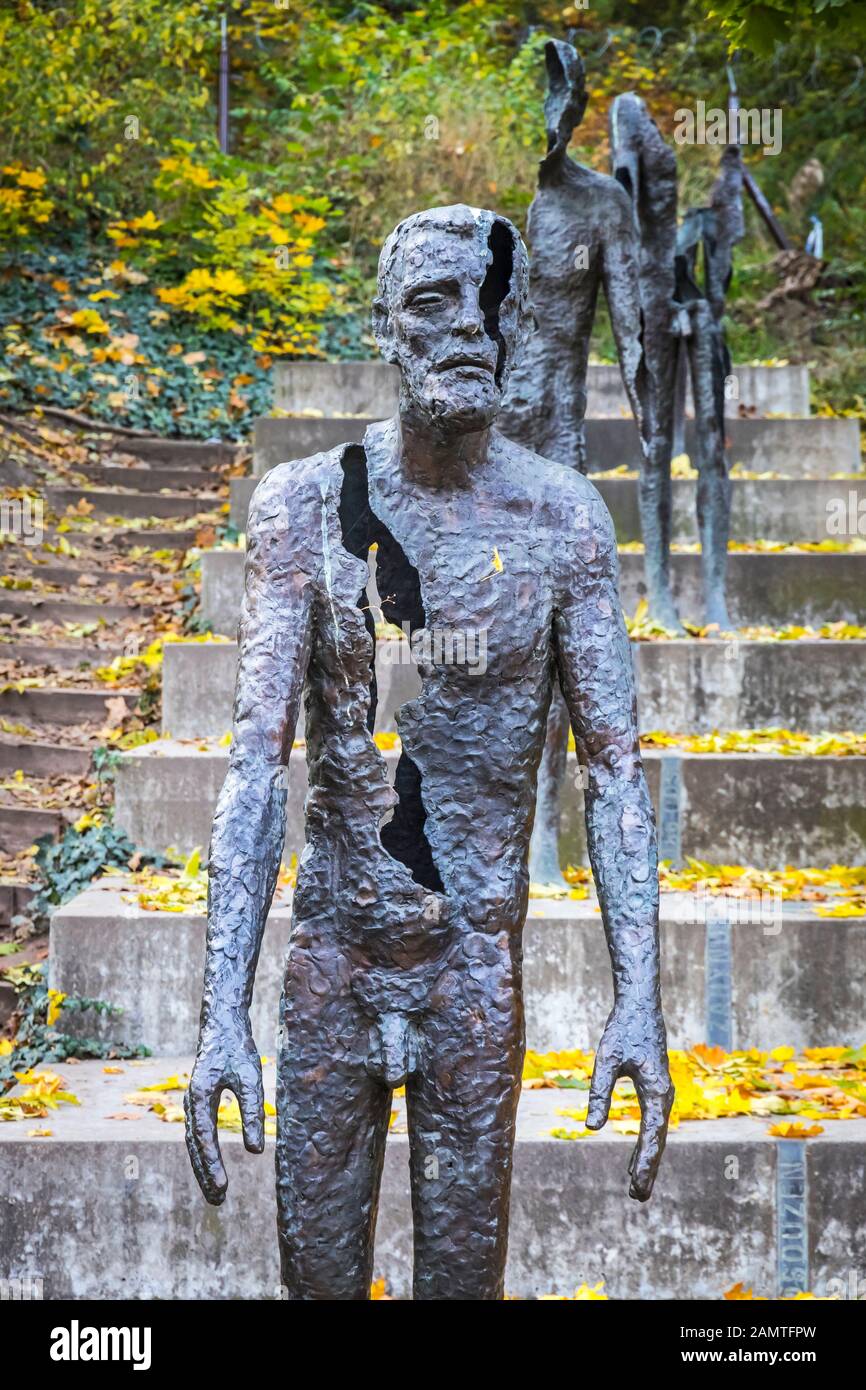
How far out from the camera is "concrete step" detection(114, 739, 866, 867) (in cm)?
688

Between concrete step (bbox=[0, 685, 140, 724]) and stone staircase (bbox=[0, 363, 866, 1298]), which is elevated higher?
concrete step (bbox=[0, 685, 140, 724])

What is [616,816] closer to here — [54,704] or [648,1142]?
[648,1142]

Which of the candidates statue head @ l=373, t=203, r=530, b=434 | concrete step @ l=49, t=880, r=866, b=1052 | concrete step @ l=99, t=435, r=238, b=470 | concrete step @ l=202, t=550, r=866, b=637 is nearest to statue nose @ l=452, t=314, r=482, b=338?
statue head @ l=373, t=203, r=530, b=434

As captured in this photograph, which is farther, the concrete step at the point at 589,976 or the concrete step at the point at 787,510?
the concrete step at the point at 787,510

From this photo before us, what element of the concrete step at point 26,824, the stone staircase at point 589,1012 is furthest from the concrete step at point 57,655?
the concrete step at point 26,824

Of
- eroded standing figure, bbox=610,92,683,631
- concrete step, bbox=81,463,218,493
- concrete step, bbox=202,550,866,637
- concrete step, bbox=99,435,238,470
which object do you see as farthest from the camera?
concrete step, bbox=99,435,238,470

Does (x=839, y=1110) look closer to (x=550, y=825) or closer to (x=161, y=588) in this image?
(x=550, y=825)

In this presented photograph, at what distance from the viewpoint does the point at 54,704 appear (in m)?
8.38

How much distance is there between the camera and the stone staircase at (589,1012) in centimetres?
478

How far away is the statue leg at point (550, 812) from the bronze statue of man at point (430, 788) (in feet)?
11.7

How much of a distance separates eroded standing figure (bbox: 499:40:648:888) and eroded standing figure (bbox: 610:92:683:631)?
125 cm

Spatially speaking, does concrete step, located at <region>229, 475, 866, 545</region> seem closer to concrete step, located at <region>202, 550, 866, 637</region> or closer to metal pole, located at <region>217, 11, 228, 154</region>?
concrete step, located at <region>202, 550, 866, 637</region>

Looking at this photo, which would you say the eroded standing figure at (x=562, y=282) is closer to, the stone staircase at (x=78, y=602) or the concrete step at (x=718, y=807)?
the concrete step at (x=718, y=807)

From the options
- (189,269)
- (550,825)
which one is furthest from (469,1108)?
(189,269)
